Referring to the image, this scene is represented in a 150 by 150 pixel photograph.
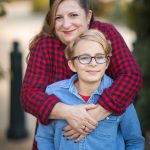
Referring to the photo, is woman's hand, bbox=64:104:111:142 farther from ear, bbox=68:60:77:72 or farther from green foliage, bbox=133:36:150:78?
green foliage, bbox=133:36:150:78

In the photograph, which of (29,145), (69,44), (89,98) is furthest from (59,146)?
(29,145)

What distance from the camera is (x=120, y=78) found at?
2.55m

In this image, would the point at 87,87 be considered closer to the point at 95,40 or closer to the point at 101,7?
the point at 95,40

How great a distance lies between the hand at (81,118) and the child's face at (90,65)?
0.15 metres

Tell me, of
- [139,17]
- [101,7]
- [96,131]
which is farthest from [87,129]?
[101,7]

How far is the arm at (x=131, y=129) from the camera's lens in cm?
255

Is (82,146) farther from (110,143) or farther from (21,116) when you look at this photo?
(21,116)

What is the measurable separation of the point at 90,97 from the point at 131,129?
0.29 metres

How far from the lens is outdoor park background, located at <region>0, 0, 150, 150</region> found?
4.27 m

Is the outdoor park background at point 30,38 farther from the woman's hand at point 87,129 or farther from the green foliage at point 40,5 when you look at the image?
the woman's hand at point 87,129

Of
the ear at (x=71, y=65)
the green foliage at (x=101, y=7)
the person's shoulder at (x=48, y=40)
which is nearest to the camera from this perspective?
the ear at (x=71, y=65)

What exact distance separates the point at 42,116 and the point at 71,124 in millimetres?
163

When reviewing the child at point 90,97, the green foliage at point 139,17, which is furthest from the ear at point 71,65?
the green foliage at point 139,17

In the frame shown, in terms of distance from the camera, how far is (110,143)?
2.51 meters
